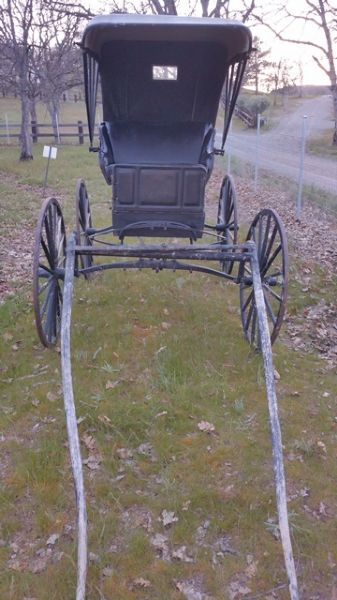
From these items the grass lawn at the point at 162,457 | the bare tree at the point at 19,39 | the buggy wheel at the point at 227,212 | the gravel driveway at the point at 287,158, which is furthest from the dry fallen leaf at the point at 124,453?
the bare tree at the point at 19,39

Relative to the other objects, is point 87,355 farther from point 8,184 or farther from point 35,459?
point 8,184

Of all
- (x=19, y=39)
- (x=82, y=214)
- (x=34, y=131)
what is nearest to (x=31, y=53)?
(x=19, y=39)

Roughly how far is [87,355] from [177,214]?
1562 millimetres

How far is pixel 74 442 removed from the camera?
9.64 feet

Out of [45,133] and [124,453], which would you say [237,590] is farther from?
[45,133]

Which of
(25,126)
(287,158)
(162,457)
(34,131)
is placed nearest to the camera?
(162,457)

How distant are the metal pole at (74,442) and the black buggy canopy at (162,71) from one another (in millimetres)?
1891

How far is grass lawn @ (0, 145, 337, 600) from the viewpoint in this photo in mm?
2961

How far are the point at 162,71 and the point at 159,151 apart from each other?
774mm

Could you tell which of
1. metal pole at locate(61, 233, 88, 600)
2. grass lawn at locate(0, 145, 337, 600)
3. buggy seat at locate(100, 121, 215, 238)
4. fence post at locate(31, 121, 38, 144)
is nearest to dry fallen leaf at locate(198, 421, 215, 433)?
grass lawn at locate(0, 145, 337, 600)

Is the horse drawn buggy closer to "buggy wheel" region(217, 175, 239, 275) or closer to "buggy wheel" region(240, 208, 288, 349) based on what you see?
"buggy wheel" region(240, 208, 288, 349)

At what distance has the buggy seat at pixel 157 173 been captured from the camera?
461 centimetres

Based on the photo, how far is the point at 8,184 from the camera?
14477 mm

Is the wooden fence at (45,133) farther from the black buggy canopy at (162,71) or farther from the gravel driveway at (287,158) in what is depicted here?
the black buggy canopy at (162,71)
